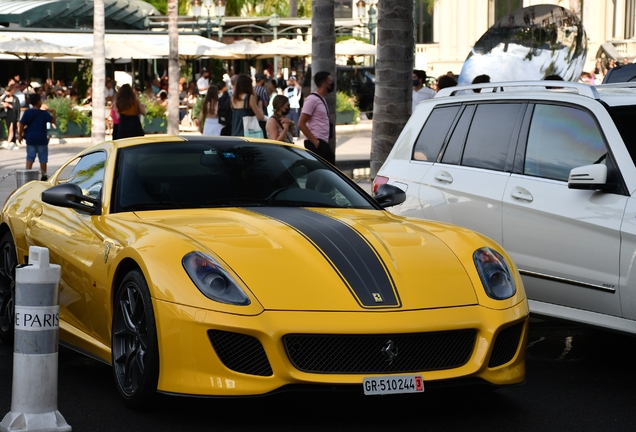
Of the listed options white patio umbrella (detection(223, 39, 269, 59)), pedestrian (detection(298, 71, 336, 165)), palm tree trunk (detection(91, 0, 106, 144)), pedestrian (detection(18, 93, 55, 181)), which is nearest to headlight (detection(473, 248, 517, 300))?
pedestrian (detection(298, 71, 336, 165))

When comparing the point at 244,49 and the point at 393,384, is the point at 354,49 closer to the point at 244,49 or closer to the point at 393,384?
the point at 244,49

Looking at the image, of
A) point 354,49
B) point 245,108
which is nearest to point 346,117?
point 354,49

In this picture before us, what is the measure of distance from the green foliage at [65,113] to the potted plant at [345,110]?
882cm

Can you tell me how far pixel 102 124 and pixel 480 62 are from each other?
1201cm

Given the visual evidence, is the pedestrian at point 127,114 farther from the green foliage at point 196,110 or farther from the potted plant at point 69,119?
the green foliage at point 196,110

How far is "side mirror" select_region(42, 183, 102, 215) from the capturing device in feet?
21.1

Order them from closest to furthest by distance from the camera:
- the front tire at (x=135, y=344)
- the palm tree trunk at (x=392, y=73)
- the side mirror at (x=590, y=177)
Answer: the front tire at (x=135, y=344) < the side mirror at (x=590, y=177) < the palm tree trunk at (x=392, y=73)

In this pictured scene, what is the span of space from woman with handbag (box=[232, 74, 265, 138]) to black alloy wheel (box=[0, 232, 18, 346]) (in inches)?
310

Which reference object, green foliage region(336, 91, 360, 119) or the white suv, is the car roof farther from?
green foliage region(336, 91, 360, 119)

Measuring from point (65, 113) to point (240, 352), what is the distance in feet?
93.0

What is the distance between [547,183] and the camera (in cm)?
739

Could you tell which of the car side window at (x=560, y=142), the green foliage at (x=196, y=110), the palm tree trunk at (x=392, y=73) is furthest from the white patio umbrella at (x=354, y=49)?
the car side window at (x=560, y=142)

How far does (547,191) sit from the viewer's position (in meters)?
7.33

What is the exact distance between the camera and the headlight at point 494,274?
18.9 feet
